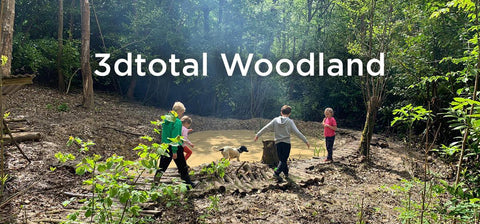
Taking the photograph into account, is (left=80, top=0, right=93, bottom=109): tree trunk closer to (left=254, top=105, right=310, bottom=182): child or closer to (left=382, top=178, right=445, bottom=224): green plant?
(left=254, top=105, right=310, bottom=182): child

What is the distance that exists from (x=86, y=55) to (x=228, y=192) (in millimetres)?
10125

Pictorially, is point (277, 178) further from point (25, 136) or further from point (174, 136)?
point (25, 136)

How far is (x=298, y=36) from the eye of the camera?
19422 millimetres

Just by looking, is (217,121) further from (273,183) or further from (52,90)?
(273,183)

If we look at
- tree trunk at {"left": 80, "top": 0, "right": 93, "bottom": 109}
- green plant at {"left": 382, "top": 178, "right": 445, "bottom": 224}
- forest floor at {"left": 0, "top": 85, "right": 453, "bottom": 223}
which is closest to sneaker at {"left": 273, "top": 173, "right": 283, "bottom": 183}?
forest floor at {"left": 0, "top": 85, "right": 453, "bottom": 223}

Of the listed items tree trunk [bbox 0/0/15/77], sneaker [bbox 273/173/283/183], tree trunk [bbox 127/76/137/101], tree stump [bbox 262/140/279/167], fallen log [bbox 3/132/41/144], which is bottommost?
sneaker [bbox 273/173/283/183]

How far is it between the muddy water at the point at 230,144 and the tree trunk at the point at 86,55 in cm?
452

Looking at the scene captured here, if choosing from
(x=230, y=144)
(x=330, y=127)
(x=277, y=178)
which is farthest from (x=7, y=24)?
(x=330, y=127)

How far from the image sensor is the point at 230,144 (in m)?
12.2

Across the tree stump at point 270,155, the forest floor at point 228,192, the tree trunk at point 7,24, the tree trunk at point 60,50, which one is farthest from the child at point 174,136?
the tree trunk at point 60,50

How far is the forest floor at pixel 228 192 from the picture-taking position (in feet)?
15.3

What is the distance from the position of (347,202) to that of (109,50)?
1526 cm

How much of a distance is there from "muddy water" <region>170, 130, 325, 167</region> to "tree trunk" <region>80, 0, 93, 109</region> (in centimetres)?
452

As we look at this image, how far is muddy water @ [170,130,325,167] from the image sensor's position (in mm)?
9648
